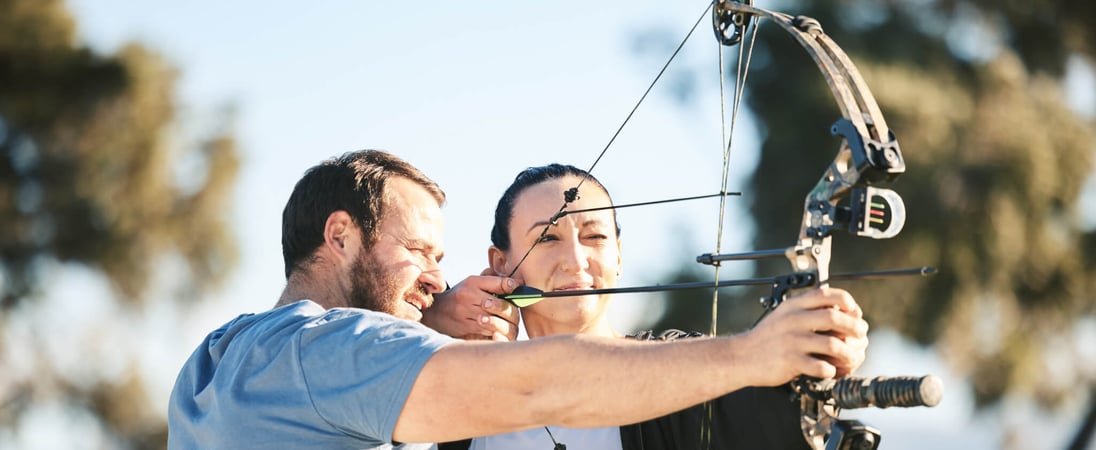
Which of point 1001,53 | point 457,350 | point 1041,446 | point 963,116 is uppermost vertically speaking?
point 1001,53

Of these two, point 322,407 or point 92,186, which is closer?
point 322,407

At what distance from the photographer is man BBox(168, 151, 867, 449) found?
6.61 ft

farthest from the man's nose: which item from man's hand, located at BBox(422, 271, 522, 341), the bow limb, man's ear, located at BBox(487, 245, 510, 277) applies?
the bow limb

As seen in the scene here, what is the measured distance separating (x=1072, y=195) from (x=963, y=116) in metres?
1.24

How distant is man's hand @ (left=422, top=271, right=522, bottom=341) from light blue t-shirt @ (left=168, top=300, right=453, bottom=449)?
0.94 m

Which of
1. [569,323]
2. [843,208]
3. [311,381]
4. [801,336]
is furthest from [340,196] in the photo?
[801,336]

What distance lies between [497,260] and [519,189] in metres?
0.22

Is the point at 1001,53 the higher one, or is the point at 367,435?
the point at 1001,53

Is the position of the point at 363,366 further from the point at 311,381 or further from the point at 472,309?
the point at 472,309

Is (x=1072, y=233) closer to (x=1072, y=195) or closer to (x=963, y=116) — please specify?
(x=1072, y=195)

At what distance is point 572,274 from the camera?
11.5 ft

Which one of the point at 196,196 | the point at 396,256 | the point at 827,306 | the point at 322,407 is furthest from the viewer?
the point at 196,196

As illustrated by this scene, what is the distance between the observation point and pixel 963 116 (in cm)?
1206

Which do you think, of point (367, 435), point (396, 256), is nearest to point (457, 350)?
point (367, 435)
